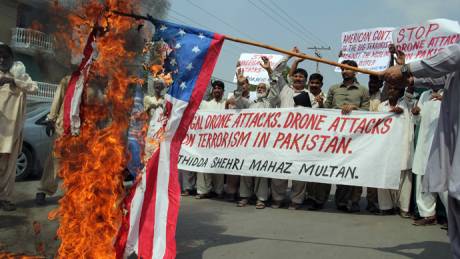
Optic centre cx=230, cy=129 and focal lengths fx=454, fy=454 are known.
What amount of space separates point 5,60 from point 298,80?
14.4 feet

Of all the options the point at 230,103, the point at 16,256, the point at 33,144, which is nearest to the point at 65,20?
the point at 16,256

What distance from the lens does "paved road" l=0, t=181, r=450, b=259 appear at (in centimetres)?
471

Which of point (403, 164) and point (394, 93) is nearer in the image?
point (403, 164)

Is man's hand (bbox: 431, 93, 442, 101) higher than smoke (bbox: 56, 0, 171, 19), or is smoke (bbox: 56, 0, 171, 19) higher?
smoke (bbox: 56, 0, 171, 19)

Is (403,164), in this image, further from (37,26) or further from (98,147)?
(37,26)

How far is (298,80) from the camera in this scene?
7.43 meters

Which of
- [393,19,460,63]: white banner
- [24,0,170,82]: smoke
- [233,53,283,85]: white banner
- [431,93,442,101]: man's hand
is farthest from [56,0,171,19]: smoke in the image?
[233,53,283,85]: white banner

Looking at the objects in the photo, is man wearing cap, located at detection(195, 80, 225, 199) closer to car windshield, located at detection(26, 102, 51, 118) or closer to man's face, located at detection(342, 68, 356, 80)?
man's face, located at detection(342, 68, 356, 80)

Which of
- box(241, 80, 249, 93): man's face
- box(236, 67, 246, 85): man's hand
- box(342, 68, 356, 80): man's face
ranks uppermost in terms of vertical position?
box(342, 68, 356, 80): man's face

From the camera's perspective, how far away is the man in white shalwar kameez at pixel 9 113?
628cm

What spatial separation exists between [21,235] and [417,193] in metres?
5.11

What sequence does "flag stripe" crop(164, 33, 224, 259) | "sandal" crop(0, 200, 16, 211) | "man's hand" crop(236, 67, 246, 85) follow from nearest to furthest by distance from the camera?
"flag stripe" crop(164, 33, 224, 259), "sandal" crop(0, 200, 16, 211), "man's hand" crop(236, 67, 246, 85)

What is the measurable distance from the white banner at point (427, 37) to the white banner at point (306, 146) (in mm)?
1904

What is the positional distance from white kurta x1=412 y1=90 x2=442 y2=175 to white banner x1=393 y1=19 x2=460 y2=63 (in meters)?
1.76
